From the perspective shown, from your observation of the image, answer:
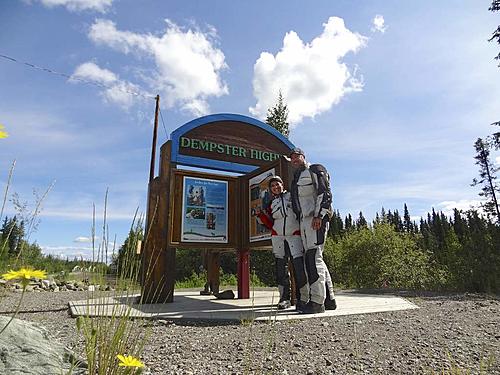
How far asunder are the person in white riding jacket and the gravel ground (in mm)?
694

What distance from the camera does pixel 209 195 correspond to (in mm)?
6059

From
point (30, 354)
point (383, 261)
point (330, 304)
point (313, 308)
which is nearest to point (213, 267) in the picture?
point (330, 304)

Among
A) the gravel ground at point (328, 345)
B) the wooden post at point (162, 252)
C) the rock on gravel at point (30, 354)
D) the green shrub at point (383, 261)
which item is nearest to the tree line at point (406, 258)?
the green shrub at point (383, 261)

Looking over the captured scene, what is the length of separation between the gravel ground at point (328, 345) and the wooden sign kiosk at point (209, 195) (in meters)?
1.85

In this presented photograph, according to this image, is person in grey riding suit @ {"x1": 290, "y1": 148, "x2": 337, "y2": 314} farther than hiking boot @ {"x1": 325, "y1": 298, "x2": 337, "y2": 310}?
No

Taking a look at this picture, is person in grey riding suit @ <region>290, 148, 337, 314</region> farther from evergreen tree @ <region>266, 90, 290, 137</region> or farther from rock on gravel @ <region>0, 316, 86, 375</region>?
evergreen tree @ <region>266, 90, 290, 137</region>

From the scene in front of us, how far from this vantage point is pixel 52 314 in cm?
414

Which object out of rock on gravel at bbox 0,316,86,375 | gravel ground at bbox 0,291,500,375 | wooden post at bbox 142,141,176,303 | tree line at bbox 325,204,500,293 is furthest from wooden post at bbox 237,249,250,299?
tree line at bbox 325,204,500,293

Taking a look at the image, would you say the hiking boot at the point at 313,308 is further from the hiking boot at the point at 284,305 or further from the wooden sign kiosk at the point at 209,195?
the wooden sign kiosk at the point at 209,195

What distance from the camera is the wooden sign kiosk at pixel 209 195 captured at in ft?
18.2

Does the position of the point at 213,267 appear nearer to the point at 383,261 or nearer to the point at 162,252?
the point at 162,252

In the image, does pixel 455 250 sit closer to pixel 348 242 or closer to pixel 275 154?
pixel 348 242

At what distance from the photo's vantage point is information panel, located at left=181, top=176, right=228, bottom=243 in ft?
19.0

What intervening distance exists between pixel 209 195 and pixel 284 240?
1.90 m
